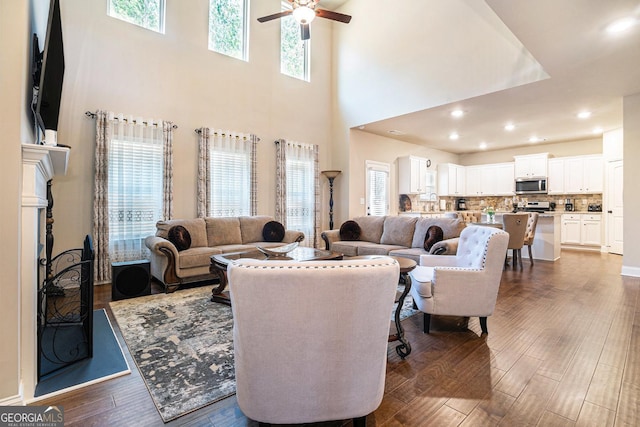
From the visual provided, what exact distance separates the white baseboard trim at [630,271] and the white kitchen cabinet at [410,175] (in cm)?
406

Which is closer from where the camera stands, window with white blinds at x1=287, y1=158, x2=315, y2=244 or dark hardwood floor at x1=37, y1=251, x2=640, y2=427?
dark hardwood floor at x1=37, y1=251, x2=640, y2=427

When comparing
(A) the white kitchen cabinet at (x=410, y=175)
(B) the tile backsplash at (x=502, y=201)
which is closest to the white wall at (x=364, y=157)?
(A) the white kitchen cabinet at (x=410, y=175)

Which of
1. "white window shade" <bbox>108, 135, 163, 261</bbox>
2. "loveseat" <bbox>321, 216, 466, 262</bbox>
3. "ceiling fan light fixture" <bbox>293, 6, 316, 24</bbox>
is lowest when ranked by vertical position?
A: "loveseat" <bbox>321, 216, 466, 262</bbox>

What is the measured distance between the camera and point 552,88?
4.39 meters

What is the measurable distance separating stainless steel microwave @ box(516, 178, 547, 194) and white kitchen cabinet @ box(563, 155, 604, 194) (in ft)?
1.50

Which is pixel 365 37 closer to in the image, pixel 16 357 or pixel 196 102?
pixel 196 102

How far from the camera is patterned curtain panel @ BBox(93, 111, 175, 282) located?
418cm

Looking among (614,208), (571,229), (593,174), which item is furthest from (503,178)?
(614,208)

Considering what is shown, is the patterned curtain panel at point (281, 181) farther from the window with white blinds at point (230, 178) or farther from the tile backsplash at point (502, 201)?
the tile backsplash at point (502, 201)

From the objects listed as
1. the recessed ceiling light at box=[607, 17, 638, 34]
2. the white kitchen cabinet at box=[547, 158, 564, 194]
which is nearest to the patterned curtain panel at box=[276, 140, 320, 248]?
the recessed ceiling light at box=[607, 17, 638, 34]

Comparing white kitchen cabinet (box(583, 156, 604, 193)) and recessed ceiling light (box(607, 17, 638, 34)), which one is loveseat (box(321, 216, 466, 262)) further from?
white kitchen cabinet (box(583, 156, 604, 193))

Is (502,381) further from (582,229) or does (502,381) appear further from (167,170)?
(582,229)

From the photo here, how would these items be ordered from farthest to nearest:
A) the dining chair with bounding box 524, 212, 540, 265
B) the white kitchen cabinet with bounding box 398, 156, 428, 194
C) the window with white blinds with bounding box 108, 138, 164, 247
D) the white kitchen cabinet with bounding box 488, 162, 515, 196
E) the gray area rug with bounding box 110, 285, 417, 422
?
1. the white kitchen cabinet with bounding box 488, 162, 515, 196
2. the white kitchen cabinet with bounding box 398, 156, 428, 194
3. the dining chair with bounding box 524, 212, 540, 265
4. the window with white blinds with bounding box 108, 138, 164, 247
5. the gray area rug with bounding box 110, 285, 417, 422

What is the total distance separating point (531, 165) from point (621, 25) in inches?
236
